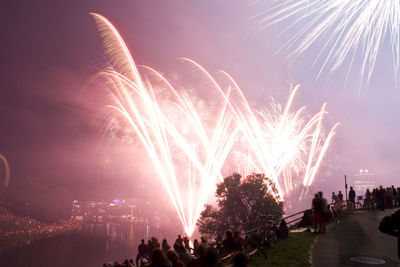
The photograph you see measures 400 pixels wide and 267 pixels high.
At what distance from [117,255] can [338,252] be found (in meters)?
182

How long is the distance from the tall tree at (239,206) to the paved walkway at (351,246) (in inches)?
844

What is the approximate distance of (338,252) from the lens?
1284 centimetres

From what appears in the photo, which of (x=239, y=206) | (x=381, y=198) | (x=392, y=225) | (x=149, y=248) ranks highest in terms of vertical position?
(x=392, y=225)

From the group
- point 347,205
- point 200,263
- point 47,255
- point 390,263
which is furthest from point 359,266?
point 47,255

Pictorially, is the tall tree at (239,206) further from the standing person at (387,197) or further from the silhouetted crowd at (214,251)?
the silhouetted crowd at (214,251)

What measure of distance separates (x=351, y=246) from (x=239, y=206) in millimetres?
27498

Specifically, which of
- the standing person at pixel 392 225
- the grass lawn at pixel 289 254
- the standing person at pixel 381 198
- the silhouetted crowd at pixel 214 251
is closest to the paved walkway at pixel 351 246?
the grass lawn at pixel 289 254

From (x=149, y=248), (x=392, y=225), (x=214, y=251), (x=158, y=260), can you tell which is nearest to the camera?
(x=392, y=225)

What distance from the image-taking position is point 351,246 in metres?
14.0

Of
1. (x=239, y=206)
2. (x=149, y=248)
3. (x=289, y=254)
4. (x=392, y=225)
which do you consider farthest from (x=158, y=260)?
(x=239, y=206)

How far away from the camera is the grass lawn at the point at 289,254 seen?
11914mm

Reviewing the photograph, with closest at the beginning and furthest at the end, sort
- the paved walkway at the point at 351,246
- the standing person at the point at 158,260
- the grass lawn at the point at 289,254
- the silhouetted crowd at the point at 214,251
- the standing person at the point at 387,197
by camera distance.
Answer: the silhouetted crowd at the point at 214,251, the standing person at the point at 158,260, the paved walkway at the point at 351,246, the grass lawn at the point at 289,254, the standing person at the point at 387,197

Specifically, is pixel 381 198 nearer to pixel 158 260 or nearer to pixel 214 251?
pixel 214 251

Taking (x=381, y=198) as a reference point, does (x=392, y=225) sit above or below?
above
